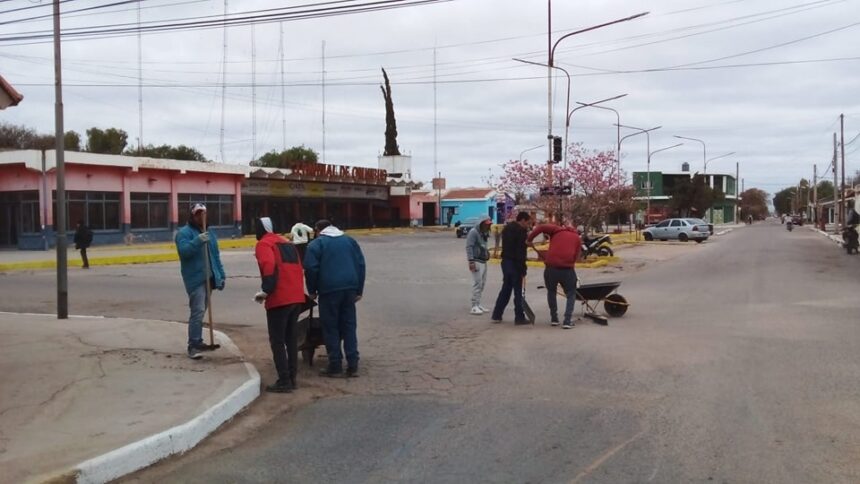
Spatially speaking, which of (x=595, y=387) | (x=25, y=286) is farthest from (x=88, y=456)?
(x=25, y=286)

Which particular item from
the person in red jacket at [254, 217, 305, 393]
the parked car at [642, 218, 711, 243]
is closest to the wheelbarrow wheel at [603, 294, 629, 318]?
the person in red jacket at [254, 217, 305, 393]

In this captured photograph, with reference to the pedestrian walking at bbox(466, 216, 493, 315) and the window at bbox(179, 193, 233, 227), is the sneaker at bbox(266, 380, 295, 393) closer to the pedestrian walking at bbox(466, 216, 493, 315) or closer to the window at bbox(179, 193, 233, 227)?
the pedestrian walking at bbox(466, 216, 493, 315)

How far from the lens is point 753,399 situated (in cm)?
735

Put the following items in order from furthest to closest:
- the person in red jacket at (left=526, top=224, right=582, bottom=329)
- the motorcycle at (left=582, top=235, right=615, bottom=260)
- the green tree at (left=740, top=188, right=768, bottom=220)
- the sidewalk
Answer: the green tree at (left=740, top=188, right=768, bottom=220)
the motorcycle at (left=582, top=235, right=615, bottom=260)
the person in red jacket at (left=526, top=224, right=582, bottom=329)
the sidewalk

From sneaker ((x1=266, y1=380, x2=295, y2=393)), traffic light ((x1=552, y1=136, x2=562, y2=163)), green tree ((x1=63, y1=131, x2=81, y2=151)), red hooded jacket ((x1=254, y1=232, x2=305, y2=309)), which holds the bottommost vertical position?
sneaker ((x1=266, y1=380, x2=295, y2=393))

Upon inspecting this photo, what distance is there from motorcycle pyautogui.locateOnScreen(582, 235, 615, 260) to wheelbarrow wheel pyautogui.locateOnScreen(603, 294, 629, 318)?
15.6 meters

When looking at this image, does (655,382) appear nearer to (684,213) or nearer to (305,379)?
(305,379)

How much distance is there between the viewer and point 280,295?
7977 millimetres

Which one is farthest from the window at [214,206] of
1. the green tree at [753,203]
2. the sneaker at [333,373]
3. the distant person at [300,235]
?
the green tree at [753,203]

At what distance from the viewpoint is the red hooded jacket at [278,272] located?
311 inches

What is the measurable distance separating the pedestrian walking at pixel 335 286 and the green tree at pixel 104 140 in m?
67.5

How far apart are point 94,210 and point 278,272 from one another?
3644 cm

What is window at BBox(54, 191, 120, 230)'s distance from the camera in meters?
39.3

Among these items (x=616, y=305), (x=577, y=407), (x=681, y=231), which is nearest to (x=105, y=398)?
(x=577, y=407)
